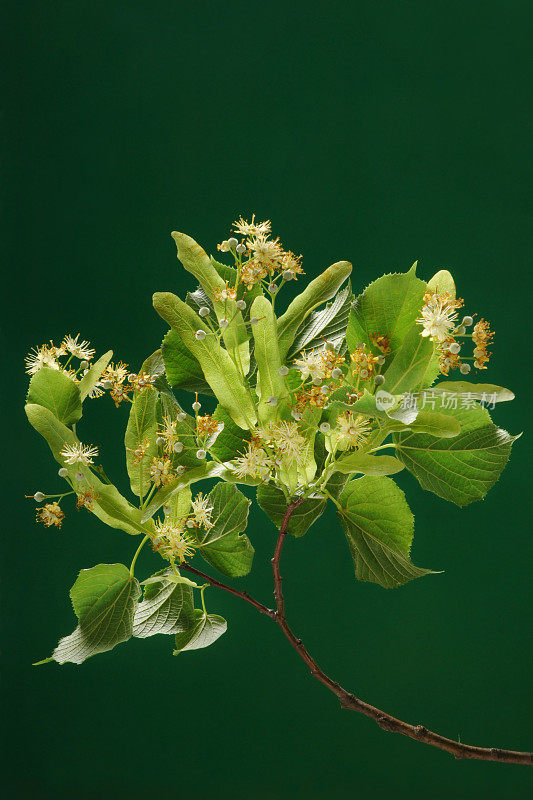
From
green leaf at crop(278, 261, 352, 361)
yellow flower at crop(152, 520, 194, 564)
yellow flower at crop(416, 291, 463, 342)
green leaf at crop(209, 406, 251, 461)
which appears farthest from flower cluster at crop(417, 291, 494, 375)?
yellow flower at crop(152, 520, 194, 564)

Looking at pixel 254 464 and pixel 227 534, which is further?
pixel 227 534

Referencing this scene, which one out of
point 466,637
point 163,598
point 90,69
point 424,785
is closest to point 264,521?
point 466,637

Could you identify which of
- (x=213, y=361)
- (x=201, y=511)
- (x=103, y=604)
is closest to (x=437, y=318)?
(x=213, y=361)

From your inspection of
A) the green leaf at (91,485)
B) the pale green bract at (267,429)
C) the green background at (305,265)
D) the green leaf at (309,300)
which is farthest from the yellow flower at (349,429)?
the green background at (305,265)

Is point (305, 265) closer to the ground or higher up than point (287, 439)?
higher up

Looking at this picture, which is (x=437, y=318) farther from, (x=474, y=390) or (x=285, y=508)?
(x=285, y=508)
